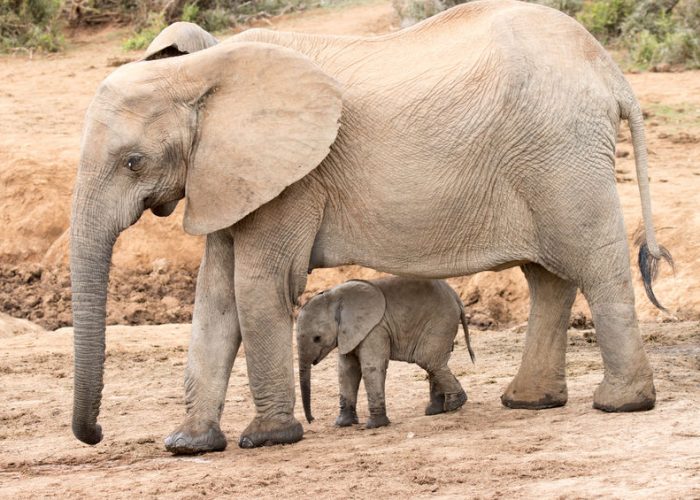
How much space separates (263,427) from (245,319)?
0.52 meters

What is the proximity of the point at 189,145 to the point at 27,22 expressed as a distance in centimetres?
1188

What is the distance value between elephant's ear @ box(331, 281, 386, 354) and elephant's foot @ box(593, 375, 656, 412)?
121cm

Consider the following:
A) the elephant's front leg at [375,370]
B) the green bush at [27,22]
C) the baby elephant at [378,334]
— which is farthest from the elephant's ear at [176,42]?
the green bush at [27,22]

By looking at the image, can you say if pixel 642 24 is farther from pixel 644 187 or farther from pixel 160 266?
pixel 644 187

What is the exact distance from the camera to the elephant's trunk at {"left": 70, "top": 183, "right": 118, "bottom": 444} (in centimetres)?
602

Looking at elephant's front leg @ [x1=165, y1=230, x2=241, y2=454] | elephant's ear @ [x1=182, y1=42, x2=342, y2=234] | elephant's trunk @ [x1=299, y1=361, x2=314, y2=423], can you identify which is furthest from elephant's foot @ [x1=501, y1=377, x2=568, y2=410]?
elephant's ear @ [x1=182, y1=42, x2=342, y2=234]

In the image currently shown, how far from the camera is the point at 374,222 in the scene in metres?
6.48

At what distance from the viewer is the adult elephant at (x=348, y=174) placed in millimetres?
6199

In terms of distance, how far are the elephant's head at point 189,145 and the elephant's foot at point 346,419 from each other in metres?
1.45

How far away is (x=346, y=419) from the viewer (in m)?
7.23

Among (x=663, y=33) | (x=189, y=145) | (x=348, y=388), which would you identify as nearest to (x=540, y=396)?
(x=348, y=388)

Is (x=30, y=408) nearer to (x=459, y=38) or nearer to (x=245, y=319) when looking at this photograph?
(x=245, y=319)

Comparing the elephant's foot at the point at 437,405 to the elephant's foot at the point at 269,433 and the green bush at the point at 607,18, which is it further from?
the green bush at the point at 607,18

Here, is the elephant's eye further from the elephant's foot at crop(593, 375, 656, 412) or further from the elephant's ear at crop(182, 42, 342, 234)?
the elephant's foot at crop(593, 375, 656, 412)
